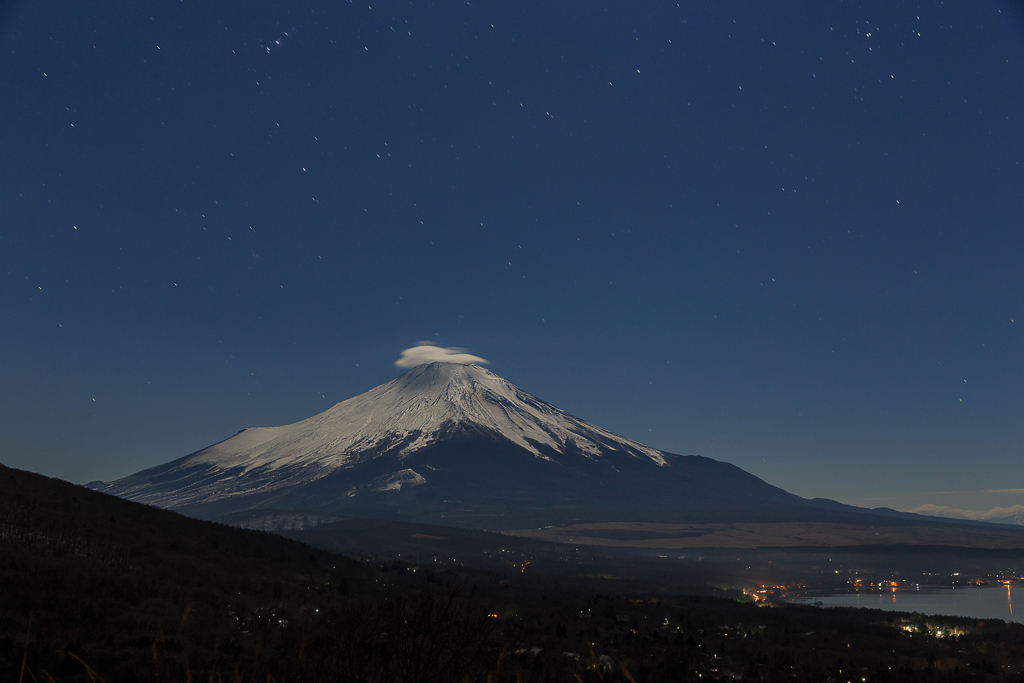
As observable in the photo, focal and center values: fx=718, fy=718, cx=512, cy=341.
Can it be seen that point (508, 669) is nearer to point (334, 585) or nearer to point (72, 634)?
point (72, 634)

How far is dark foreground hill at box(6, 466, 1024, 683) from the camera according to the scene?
25.8 m

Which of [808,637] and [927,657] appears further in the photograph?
[808,637]

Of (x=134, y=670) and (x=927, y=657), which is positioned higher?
(x=134, y=670)

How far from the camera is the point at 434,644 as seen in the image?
818 inches

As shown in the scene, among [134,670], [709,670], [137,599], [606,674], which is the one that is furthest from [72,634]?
[709,670]

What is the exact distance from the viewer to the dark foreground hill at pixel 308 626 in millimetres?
25844

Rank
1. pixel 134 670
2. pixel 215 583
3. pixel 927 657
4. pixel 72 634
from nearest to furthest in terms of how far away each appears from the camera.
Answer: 1. pixel 134 670
2. pixel 72 634
3. pixel 215 583
4. pixel 927 657

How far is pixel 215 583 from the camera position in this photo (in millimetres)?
68312

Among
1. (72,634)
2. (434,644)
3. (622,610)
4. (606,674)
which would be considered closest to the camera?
(434,644)

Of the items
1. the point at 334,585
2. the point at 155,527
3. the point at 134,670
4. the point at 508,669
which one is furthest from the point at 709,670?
the point at 155,527

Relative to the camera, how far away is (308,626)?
5359 cm

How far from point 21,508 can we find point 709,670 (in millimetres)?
68497

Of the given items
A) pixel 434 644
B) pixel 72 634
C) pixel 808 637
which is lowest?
pixel 808 637

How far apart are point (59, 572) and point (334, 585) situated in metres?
43.4
